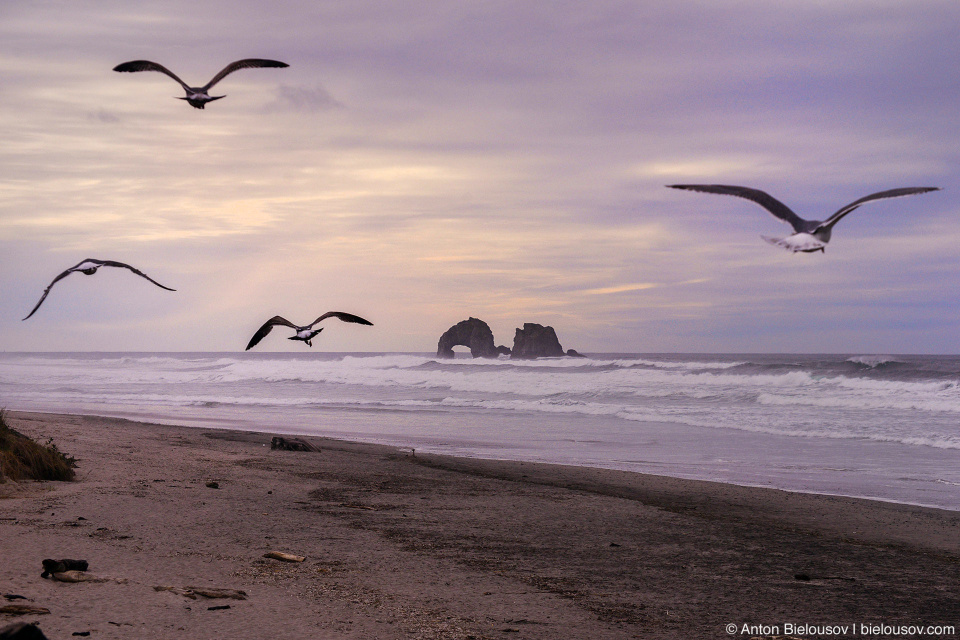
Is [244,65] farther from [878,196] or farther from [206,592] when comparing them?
[878,196]

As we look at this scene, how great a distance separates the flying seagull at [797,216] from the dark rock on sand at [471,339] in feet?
320

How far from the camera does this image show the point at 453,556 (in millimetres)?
7273

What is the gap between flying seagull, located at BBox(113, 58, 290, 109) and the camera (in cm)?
789

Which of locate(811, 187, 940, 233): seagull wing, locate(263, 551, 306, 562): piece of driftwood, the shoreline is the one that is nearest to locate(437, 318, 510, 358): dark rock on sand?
the shoreline

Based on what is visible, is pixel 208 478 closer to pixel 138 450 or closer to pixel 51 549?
pixel 138 450

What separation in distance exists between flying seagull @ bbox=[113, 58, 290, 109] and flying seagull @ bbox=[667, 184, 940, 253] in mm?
4735

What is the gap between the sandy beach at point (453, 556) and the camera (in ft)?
17.2

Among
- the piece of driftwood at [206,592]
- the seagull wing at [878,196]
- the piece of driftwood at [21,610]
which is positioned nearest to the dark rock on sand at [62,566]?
the piece of driftwood at [206,592]

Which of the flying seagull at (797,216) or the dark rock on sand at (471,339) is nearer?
the flying seagull at (797,216)

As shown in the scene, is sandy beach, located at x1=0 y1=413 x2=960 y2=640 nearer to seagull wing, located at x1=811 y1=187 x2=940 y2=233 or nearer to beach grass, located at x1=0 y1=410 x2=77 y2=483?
beach grass, located at x1=0 y1=410 x2=77 y2=483

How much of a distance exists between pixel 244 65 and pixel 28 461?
5.34 meters

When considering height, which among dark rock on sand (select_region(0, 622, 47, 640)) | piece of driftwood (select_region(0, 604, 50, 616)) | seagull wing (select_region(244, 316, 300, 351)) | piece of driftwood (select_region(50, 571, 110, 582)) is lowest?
piece of driftwood (select_region(50, 571, 110, 582))

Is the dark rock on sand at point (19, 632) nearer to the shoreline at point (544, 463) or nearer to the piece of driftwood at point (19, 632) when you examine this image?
the piece of driftwood at point (19, 632)

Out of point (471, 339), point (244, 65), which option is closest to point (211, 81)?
point (244, 65)
